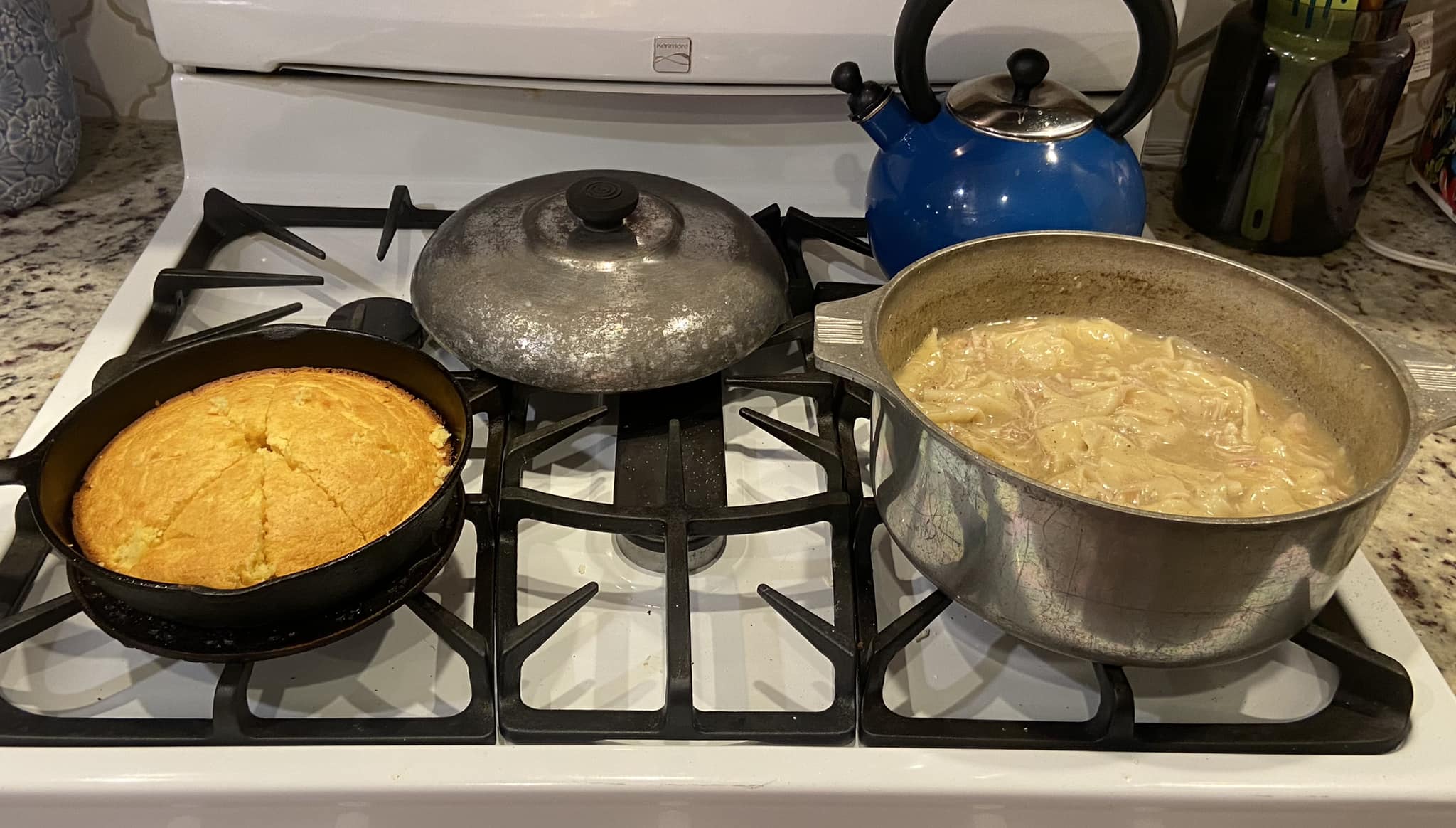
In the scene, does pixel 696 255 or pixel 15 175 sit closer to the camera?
pixel 696 255

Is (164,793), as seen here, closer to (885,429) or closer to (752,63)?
(885,429)

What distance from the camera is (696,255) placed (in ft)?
2.58

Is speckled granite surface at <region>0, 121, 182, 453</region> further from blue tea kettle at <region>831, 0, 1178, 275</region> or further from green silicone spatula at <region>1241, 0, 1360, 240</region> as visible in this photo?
green silicone spatula at <region>1241, 0, 1360, 240</region>

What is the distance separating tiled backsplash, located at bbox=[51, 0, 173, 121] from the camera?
110 cm

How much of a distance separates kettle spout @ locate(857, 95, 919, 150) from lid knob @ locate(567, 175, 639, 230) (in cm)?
21

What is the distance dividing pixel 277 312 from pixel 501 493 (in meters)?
0.32

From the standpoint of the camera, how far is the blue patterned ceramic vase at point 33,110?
3.03 ft

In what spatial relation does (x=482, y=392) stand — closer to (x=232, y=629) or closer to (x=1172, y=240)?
(x=232, y=629)

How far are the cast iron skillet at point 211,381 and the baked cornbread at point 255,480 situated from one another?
0.01 meters

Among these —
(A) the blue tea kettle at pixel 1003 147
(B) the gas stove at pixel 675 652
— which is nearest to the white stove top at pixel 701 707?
(B) the gas stove at pixel 675 652

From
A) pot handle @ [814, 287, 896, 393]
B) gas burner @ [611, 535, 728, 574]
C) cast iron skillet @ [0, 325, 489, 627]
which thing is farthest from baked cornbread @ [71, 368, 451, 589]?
pot handle @ [814, 287, 896, 393]

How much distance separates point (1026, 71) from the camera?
2.63 feet

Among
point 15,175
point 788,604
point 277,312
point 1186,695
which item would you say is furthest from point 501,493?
point 15,175

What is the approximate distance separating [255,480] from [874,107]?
0.55 m
